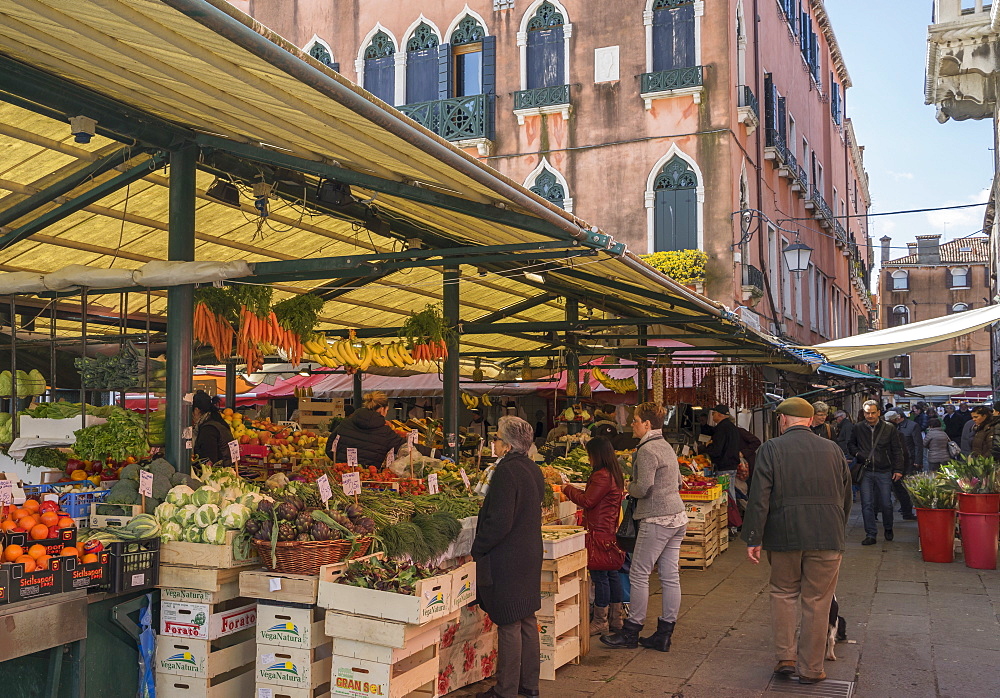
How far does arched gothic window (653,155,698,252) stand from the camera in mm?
17797

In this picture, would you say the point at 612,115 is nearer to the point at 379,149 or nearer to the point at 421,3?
the point at 421,3

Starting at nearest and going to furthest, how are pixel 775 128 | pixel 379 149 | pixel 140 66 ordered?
pixel 140 66 < pixel 379 149 < pixel 775 128

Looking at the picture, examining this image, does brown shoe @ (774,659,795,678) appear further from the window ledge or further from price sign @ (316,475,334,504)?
the window ledge

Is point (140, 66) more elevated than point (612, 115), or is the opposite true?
point (612, 115)

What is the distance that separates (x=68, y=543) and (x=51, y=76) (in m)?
2.66

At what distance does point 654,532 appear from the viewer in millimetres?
6887

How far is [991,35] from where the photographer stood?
54.6 feet

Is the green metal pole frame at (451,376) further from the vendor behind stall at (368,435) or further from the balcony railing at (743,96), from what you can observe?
the balcony railing at (743,96)

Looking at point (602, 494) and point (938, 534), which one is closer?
point (602, 494)

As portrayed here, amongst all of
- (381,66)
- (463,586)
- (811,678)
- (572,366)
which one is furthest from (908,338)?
(381,66)

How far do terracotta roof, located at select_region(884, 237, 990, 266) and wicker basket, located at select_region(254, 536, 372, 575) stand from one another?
217ft

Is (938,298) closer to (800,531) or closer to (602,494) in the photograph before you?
(602,494)

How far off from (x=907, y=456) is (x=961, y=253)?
5806 centimetres

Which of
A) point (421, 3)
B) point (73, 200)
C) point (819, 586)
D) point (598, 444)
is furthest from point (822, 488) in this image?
point (421, 3)
